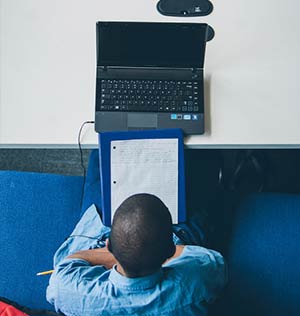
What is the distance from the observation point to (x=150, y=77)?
113cm

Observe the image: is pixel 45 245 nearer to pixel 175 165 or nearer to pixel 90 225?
pixel 90 225

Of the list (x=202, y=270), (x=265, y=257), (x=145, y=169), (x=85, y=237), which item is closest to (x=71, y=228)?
(x=85, y=237)

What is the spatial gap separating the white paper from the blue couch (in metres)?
0.20

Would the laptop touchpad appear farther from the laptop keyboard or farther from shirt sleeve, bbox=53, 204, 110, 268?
shirt sleeve, bbox=53, 204, 110, 268

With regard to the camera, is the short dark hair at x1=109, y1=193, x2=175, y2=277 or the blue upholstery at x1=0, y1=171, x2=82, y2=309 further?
the blue upholstery at x1=0, y1=171, x2=82, y2=309

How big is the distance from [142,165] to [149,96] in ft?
0.59

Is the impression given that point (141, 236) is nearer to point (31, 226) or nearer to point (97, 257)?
point (97, 257)

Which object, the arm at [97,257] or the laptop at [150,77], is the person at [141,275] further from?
the laptop at [150,77]

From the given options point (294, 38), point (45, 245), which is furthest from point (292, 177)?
point (45, 245)

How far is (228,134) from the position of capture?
109cm

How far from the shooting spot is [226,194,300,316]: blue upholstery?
115 cm

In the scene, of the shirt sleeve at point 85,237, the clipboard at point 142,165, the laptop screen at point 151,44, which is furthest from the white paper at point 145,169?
the laptop screen at point 151,44

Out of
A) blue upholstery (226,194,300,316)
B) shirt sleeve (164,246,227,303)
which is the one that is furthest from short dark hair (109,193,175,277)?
blue upholstery (226,194,300,316)

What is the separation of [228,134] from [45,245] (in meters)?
0.62
